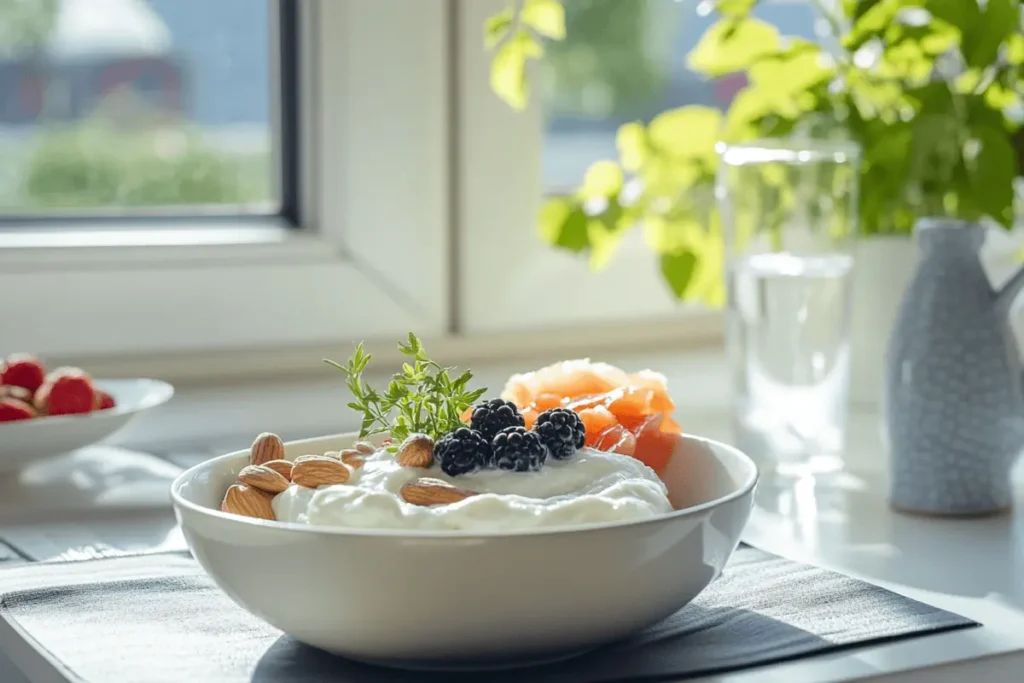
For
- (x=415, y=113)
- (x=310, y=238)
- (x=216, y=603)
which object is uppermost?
(x=415, y=113)

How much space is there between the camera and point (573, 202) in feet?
4.45

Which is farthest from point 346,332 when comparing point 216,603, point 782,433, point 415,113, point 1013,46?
point 216,603

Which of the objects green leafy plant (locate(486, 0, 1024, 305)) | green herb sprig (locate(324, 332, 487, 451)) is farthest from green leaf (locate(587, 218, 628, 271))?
green herb sprig (locate(324, 332, 487, 451))

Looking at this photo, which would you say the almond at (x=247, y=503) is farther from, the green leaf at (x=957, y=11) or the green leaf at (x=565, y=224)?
the green leaf at (x=565, y=224)

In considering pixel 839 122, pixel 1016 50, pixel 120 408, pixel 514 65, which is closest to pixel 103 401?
pixel 120 408

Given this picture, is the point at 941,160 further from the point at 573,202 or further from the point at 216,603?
the point at 216,603

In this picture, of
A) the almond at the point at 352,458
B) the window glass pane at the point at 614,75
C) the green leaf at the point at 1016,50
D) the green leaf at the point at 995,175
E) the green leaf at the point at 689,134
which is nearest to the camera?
the almond at the point at 352,458

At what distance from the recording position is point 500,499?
59 cm

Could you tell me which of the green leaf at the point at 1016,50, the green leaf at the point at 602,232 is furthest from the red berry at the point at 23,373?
the green leaf at the point at 1016,50

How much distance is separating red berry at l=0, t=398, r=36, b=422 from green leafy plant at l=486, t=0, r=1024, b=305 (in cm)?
43

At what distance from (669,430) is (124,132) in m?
0.84

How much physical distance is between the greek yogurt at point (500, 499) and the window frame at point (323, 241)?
0.76m

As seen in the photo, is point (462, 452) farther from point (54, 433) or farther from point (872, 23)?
point (872, 23)

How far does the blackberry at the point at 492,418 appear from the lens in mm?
650
